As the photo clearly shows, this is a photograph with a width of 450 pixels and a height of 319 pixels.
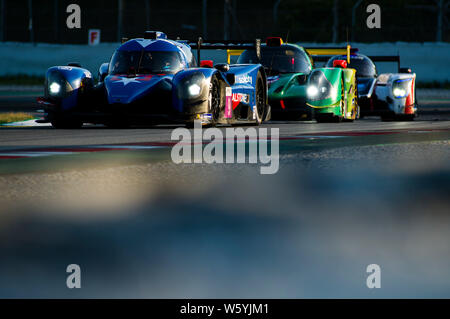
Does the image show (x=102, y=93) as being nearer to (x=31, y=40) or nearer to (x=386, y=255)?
(x=386, y=255)

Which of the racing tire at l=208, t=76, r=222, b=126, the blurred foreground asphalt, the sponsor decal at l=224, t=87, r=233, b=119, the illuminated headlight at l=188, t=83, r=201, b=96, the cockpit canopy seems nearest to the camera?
the blurred foreground asphalt

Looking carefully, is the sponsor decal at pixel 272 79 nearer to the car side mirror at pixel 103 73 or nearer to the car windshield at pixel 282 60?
the car windshield at pixel 282 60

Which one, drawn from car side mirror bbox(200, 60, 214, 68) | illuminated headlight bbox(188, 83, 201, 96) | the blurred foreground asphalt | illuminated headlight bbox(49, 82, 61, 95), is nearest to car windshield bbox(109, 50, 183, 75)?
car side mirror bbox(200, 60, 214, 68)

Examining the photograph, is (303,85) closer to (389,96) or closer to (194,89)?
(389,96)

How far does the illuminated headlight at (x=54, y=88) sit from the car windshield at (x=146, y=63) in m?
0.90

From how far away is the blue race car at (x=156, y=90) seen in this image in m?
14.3

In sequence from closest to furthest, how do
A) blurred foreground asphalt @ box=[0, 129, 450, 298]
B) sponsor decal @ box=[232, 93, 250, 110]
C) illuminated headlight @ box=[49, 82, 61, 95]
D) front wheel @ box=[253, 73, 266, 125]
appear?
1. blurred foreground asphalt @ box=[0, 129, 450, 298]
2. illuminated headlight @ box=[49, 82, 61, 95]
3. sponsor decal @ box=[232, 93, 250, 110]
4. front wheel @ box=[253, 73, 266, 125]

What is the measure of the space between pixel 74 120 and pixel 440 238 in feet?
33.4

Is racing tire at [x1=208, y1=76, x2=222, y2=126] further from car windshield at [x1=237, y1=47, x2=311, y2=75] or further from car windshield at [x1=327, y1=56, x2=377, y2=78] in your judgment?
car windshield at [x1=327, y1=56, x2=377, y2=78]

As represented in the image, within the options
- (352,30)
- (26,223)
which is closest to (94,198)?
(26,223)

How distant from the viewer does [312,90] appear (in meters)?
16.4

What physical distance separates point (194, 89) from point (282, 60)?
355 centimetres

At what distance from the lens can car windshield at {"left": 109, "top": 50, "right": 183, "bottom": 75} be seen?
1520 cm

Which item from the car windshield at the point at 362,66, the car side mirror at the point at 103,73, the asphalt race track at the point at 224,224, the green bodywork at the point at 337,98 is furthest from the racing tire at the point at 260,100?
the asphalt race track at the point at 224,224
